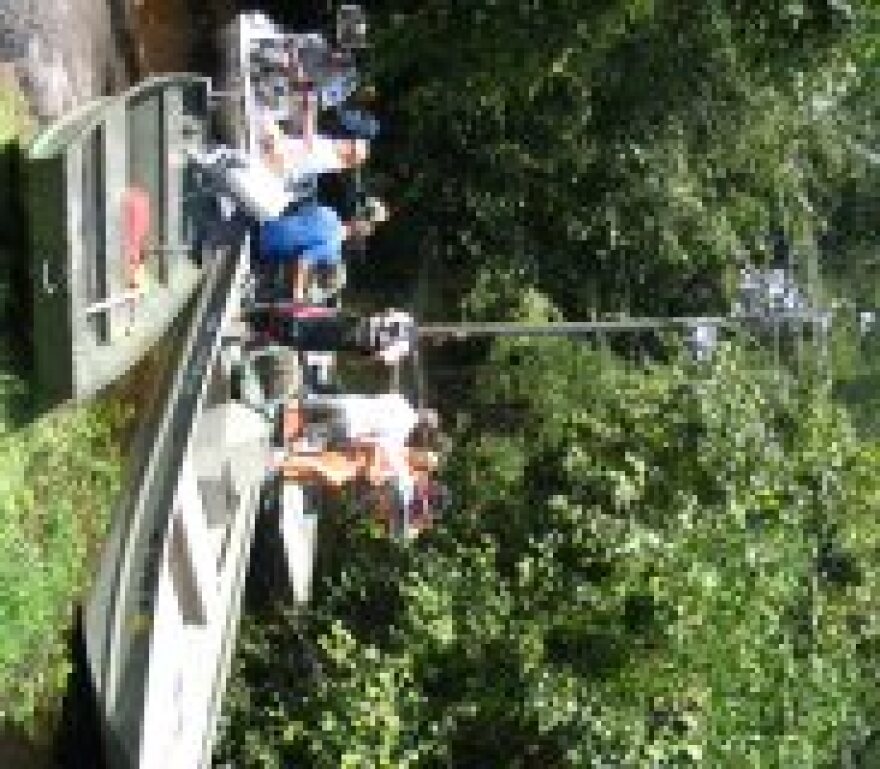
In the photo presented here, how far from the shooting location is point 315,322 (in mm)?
9906

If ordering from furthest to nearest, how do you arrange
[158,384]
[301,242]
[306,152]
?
[306,152] → [301,242] → [158,384]

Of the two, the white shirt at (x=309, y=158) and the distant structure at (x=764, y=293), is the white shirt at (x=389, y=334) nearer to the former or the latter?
the white shirt at (x=309, y=158)

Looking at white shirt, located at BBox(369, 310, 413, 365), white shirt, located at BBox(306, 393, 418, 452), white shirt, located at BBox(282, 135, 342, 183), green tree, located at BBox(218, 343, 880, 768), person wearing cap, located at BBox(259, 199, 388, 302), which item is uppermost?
white shirt, located at BBox(282, 135, 342, 183)

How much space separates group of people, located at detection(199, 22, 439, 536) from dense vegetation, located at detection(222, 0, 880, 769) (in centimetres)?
87

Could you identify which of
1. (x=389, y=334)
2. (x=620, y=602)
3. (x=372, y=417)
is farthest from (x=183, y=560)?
(x=620, y=602)

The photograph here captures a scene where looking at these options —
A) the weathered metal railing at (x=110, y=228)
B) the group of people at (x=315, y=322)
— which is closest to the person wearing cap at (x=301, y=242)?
the group of people at (x=315, y=322)

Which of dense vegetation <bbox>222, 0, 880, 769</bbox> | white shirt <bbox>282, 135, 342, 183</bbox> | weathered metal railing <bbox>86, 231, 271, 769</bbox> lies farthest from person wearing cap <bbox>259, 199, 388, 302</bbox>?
dense vegetation <bbox>222, 0, 880, 769</bbox>

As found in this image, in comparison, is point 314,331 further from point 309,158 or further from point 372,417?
point 309,158

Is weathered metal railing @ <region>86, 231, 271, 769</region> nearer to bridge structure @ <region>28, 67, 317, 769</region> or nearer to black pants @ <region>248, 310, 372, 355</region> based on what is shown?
bridge structure @ <region>28, 67, 317, 769</region>

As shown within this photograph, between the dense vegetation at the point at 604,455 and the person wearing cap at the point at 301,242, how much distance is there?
1904 millimetres

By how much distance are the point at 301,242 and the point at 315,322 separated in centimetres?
71

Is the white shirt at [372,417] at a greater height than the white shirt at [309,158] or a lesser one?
lesser

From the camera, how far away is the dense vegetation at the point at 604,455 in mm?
11039

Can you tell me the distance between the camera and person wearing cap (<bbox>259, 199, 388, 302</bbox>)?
10.2 meters
